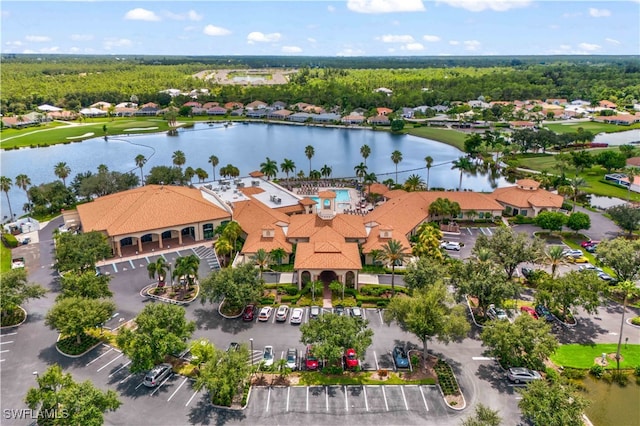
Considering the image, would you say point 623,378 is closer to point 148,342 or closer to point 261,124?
point 148,342

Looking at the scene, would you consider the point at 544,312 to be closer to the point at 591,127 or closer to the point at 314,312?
the point at 314,312

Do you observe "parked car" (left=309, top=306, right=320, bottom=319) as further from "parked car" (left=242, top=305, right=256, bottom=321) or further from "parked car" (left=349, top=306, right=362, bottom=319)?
"parked car" (left=242, top=305, right=256, bottom=321)

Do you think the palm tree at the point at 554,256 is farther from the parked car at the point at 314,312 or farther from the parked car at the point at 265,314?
the parked car at the point at 265,314

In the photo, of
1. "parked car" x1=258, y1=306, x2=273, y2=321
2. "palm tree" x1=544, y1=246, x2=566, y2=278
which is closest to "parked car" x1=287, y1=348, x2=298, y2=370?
"parked car" x1=258, y1=306, x2=273, y2=321

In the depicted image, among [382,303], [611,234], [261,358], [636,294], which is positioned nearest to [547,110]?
[611,234]

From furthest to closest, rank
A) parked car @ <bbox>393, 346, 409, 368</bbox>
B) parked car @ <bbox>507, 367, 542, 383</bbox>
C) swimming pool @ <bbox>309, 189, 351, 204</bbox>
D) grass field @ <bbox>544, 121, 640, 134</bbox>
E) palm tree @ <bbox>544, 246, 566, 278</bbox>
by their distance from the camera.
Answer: grass field @ <bbox>544, 121, 640, 134</bbox> → swimming pool @ <bbox>309, 189, 351, 204</bbox> → palm tree @ <bbox>544, 246, 566, 278</bbox> → parked car @ <bbox>393, 346, 409, 368</bbox> → parked car @ <bbox>507, 367, 542, 383</bbox>

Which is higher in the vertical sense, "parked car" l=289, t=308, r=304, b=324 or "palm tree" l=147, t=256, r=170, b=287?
"palm tree" l=147, t=256, r=170, b=287

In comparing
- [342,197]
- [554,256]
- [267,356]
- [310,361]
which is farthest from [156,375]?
[342,197]
